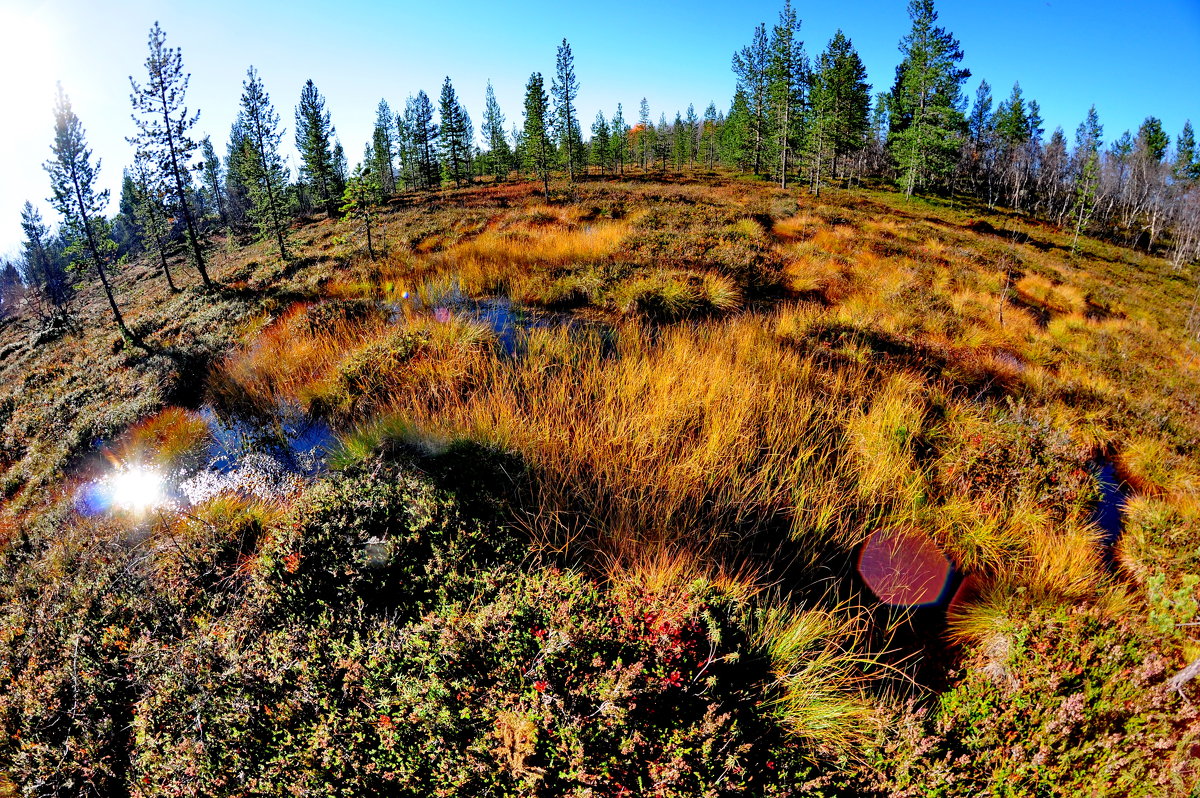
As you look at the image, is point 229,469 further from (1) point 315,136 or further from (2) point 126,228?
(2) point 126,228

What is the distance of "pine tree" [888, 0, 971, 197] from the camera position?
39.7 m

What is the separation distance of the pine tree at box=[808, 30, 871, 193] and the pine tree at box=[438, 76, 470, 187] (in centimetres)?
4015

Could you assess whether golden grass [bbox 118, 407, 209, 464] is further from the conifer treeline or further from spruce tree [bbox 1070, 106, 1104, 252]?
spruce tree [bbox 1070, 106, 1104, 252]

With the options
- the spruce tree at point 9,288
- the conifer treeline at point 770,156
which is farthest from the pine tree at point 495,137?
the spruce tree at point 9,288

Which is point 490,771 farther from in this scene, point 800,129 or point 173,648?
point 800,129

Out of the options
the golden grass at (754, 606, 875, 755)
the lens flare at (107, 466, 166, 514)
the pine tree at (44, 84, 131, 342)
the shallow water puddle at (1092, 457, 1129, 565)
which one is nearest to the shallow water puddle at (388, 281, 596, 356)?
the lens flare at (107, 466, 166, 514)

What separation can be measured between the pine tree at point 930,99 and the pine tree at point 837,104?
4701mm

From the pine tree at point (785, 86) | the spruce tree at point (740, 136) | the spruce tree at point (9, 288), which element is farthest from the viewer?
the spruce tree at point (9, 288)

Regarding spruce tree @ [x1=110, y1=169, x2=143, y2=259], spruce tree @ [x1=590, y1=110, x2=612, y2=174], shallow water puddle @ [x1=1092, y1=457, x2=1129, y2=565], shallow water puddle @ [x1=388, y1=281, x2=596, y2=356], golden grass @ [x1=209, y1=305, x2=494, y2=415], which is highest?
spruce tree @ [x1=590, y1=110, x2=612, y2=174]

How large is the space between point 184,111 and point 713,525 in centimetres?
2816

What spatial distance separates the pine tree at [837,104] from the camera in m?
41.0

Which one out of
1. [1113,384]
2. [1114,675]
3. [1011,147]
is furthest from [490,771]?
[1011,147]

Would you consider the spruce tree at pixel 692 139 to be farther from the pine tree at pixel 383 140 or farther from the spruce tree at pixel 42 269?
the spruce tree at pixel 42 269

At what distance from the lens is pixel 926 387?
5164mm
